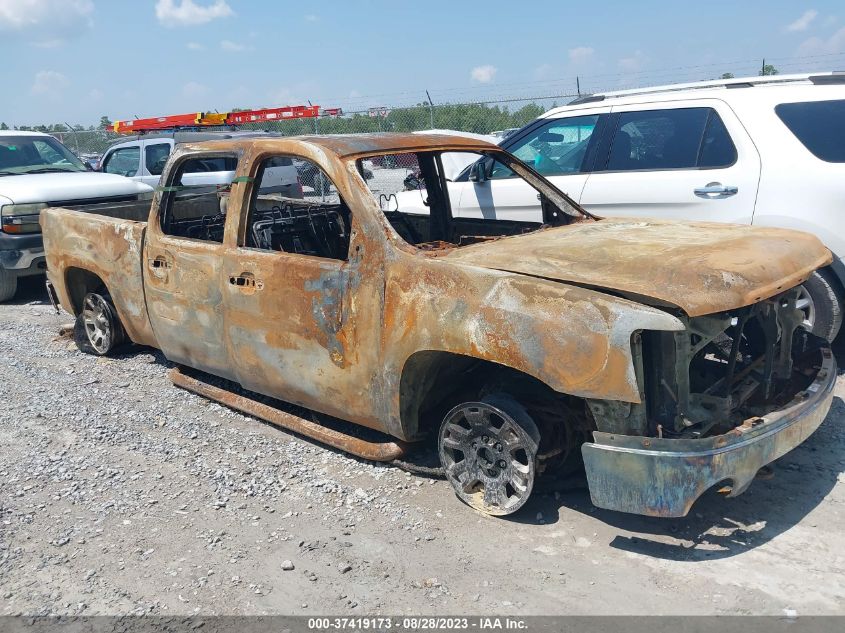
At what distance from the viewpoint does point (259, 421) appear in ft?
16.1

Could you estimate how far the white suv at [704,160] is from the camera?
16.7 ft

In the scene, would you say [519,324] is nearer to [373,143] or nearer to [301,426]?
[373,143]

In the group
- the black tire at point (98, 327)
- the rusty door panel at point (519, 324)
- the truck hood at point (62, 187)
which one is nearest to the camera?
the rusty door panel at point (519, 324)

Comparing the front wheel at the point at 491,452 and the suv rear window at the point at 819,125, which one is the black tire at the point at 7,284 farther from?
the suv rear window at the point at 819,125

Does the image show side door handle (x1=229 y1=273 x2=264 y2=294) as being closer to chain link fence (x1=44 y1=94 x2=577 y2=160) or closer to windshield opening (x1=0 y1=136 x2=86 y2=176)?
windshield opening (x1=0 y1=136 x2=86 y2=176)

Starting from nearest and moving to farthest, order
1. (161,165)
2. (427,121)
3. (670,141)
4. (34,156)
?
(670,141)
(34,156)
(161,165)
(427,121)

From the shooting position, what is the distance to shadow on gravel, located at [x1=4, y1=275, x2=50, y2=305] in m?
8.98

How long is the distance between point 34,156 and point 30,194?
5.43ft

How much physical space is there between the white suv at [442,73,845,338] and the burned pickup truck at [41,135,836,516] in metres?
1.12

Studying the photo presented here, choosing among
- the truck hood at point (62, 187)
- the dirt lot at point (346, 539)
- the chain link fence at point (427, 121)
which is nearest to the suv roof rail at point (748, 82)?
the dirt lot at point (346, 539)

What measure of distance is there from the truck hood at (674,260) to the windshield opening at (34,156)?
770 centimetres

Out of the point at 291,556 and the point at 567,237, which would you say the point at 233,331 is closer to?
the point at 291,556

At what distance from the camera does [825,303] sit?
5074mm

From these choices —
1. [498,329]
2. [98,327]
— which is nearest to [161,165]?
[98,327]
